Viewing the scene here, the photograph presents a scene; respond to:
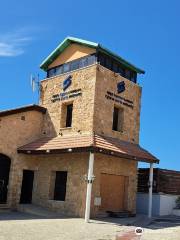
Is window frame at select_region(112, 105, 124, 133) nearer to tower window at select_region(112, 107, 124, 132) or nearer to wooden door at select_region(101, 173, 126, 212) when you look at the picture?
tower window at select_region(112, 107, 124, 132)

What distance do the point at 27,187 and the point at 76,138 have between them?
4.78 metres

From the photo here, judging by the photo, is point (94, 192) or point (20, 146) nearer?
point (94, 192)

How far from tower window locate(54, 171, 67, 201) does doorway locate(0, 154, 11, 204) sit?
9.13 ft

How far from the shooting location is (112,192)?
20.4 meters

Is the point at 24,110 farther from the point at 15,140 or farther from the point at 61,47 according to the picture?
the point at 61,47

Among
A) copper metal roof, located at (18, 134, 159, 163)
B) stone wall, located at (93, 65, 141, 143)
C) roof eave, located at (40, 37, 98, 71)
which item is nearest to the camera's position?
copper metal roof, located at (18, 134, 159, 163)

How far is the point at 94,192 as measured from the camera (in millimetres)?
18703

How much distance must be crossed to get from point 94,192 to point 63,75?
24.2 feet

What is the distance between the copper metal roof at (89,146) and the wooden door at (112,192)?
1912mm

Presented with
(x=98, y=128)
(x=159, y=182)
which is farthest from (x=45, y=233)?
(x=159, y=182)

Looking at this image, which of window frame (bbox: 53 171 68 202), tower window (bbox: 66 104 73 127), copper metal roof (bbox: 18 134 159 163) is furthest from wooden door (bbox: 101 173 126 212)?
tower window (bbox: 66 104 73 127)

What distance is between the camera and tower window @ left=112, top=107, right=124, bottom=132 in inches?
837

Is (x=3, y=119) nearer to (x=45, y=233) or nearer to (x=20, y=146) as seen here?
(x=20, y=146)

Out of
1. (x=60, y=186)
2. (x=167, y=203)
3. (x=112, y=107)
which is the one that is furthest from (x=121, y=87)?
(x=167, y=203)
